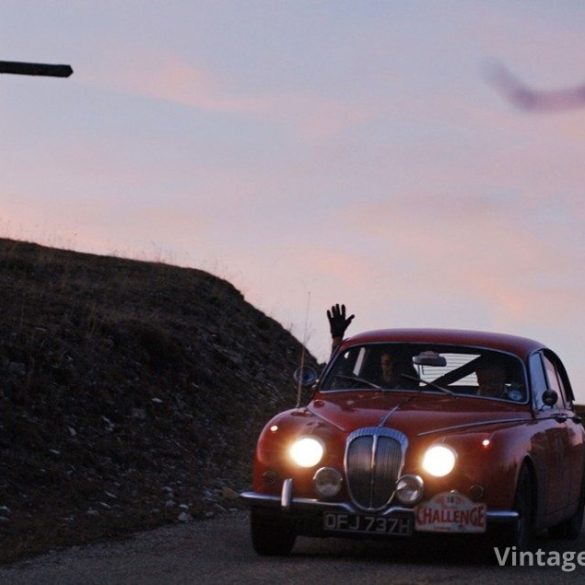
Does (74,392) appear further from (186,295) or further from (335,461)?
(186,295)

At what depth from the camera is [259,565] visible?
10.4 metres

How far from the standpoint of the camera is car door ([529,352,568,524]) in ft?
37.8

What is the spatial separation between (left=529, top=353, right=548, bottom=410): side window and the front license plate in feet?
7.14

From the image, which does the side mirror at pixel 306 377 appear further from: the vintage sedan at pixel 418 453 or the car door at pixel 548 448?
the car door at pixel 548 448

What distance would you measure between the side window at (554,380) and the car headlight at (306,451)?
10.4 ft

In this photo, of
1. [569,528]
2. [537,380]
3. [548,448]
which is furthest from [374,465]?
[569,528]

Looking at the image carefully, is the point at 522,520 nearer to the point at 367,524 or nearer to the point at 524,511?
the point at 524,511

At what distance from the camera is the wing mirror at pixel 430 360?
12.1m

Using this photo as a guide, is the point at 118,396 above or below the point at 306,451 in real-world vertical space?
above

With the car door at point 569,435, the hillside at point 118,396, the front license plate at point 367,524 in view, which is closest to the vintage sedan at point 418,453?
the front license plate at point 367,524

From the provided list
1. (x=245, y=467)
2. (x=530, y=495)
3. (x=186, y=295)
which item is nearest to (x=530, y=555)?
(x=530, y=495)

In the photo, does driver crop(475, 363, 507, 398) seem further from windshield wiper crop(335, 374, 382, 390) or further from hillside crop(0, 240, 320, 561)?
hillside crop(0, 240, 320, 561)

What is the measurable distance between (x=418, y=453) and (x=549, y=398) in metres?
2.05

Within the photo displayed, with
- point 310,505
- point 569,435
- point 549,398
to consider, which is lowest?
point 310,505
